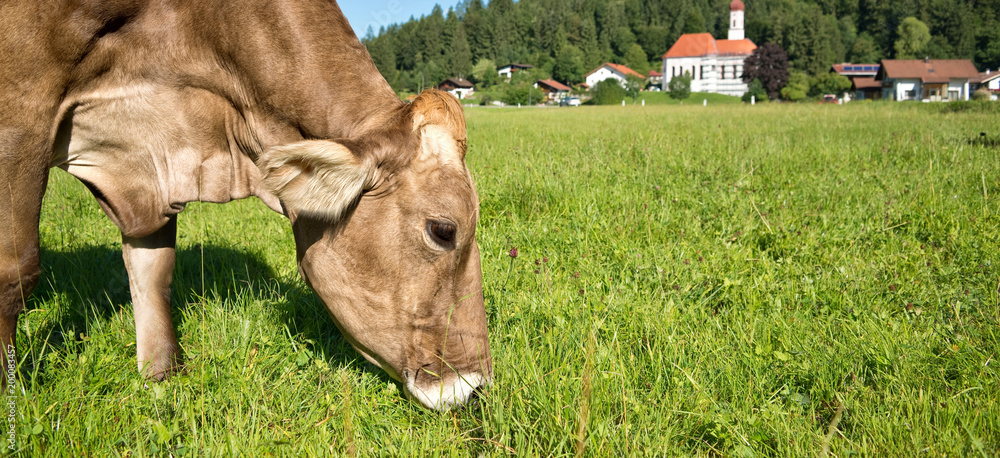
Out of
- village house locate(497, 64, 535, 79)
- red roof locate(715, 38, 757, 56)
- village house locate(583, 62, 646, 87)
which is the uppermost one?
red roof locate(715, 38, 757, 56)

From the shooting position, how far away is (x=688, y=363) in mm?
2834

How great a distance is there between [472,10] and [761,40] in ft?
205

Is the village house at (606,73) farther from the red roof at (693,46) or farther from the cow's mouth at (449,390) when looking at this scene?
the cow's mouth at (449,390)

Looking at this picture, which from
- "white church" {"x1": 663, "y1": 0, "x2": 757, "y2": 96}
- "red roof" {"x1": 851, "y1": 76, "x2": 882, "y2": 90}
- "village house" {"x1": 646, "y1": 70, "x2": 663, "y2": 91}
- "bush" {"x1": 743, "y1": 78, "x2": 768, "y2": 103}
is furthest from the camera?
"village house" {"x1": 646, "y1": 70, "x2": 663, "y2": 91}

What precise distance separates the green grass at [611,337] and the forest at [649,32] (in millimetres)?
52970

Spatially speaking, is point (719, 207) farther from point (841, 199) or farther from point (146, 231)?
point (146, 231)

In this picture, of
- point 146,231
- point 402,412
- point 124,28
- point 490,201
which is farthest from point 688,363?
point 490,201

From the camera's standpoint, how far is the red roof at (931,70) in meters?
84.0

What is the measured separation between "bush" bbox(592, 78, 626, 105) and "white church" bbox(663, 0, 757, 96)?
3584 centimetres

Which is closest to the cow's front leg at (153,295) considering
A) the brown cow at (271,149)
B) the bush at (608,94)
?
the brown cow at (271,149)

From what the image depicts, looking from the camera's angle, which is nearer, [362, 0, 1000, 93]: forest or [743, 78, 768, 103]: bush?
[743, 78, 768, 103]: bush

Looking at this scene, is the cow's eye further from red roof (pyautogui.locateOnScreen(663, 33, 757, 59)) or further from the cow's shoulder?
red roof (pyautogui.locateOnScreen(663, 33, 757, 59))

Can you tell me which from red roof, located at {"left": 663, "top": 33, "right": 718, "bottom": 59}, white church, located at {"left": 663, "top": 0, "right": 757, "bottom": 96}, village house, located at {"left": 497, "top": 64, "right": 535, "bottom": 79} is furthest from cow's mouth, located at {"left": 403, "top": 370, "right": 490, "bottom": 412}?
village house, located at {"left": 497, "top": 64, "right": 535, "bottom": 79}

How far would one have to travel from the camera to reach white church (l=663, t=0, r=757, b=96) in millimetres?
113625
